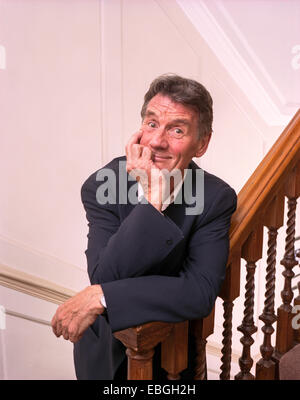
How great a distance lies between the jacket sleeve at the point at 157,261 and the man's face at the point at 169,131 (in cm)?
21

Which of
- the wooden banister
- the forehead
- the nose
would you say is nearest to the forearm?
the wooden banister

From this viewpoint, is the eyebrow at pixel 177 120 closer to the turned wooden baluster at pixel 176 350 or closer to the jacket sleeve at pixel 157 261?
the jacket sleeve at pixel 157 261

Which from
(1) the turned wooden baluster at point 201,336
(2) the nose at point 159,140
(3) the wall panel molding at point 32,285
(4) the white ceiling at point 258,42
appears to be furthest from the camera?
(4) the white ceiling at point 258,42

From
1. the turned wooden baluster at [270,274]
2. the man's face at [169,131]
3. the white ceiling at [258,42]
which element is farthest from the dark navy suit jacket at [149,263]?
the white ceiling at [258,42]

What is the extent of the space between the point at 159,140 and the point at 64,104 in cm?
143

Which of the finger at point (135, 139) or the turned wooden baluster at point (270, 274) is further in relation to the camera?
the turned wooden baluster at point (270, 274)

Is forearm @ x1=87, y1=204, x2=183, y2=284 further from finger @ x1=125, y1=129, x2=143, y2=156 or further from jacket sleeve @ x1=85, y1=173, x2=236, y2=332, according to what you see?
finger @ x1=125, y1=129, x2=143, y2=156

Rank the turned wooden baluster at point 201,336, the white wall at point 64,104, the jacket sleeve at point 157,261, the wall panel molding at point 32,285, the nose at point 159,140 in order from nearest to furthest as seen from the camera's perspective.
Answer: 1. the jacket sleeve at point 157,261
2. the turned wooden baluster at point 201,336
3. the nose at point 159,140
4. the white wall at point 64,104
5. the wall panel molding at point 32,285

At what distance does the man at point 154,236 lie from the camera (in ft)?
4.00

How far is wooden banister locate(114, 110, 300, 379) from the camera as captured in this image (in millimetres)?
1199

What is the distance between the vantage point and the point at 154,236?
4.25 ft

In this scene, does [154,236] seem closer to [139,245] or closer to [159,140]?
[139,245]

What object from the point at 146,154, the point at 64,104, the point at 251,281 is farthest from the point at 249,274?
the point at 64,104
